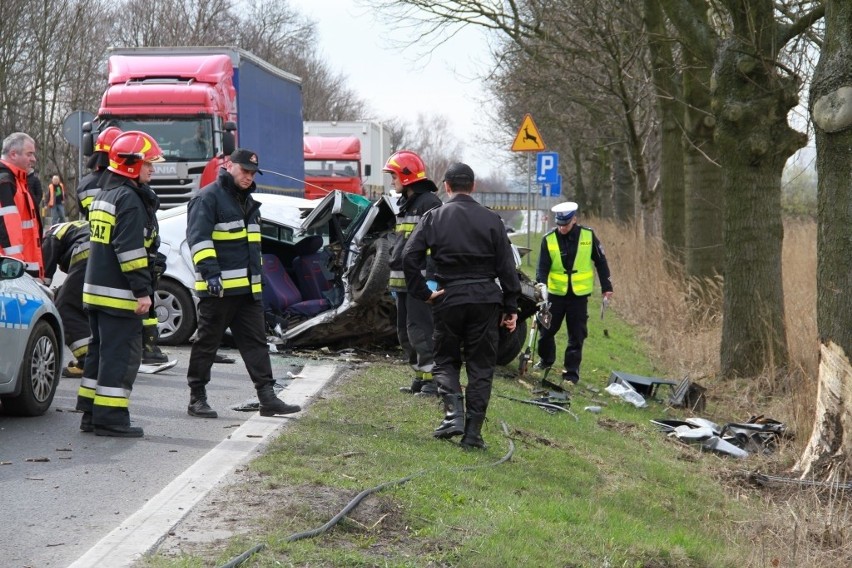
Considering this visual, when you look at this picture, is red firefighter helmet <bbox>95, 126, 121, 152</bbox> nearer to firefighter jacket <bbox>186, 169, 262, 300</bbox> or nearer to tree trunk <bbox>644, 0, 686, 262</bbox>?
firefighter jacket <bbox>186, 169, 262, 300</bbox>

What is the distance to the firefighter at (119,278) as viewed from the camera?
784cm

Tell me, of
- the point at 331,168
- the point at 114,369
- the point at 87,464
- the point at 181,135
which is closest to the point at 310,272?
the point at 114,369

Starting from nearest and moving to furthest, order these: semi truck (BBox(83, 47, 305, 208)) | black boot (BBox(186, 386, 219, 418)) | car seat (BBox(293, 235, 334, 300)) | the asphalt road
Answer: the asphalt road
black boot (BBox(186, 386, 219, 418))
car seat (BBox(293, 235, 334, 300))
semi truck (BBox(83, 47, 305, 208))

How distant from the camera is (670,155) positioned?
2148 centimetres

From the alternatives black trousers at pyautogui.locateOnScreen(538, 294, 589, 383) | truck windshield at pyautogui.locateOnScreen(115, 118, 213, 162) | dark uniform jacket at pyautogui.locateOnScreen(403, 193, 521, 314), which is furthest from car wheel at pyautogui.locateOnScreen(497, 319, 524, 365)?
truck windshield at pyautogui.locateOnScreen(115, 118, 213, 162)

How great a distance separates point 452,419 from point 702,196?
9843 mm

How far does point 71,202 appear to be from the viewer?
3672cm

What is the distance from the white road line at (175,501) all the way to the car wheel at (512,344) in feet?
13.1

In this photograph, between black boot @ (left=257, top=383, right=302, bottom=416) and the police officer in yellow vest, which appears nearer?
black boot @ (left=257, top=383, right=302, bottom=416)

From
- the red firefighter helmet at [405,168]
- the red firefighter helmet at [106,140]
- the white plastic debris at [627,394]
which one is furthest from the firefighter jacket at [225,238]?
the white plastic debris at [627,394]

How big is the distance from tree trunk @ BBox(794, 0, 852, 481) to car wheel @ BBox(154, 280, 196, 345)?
624 centimetres

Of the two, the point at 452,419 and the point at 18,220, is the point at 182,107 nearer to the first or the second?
the point at 18,220

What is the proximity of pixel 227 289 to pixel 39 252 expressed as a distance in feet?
9.31

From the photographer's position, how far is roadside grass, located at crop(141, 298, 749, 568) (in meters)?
5.50
